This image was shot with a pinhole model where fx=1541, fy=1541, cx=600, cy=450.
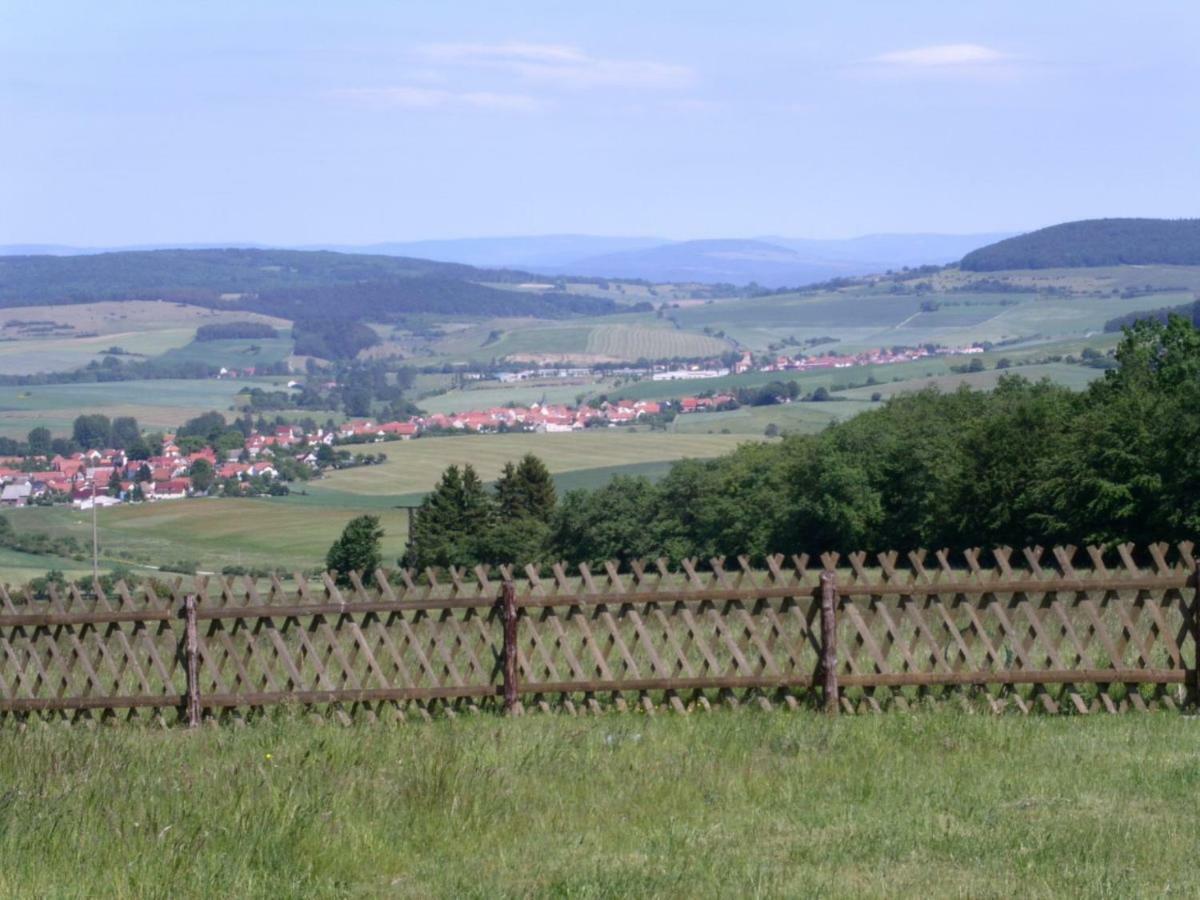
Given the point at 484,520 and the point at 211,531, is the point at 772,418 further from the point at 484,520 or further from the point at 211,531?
the point at 211,531

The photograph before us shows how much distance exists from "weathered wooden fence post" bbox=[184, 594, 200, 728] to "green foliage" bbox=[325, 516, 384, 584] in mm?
64178

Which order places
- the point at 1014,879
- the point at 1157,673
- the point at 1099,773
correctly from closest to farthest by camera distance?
1. the point at 1014,879
2. the point at 1099,773
3. the point at 1157,673

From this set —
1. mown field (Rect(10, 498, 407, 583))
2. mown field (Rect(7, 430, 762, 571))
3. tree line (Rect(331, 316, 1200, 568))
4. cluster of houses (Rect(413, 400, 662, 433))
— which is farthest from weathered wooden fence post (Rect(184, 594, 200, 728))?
cluster of houses (Rect(413, 400, 662, 433))

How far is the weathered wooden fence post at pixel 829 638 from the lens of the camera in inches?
469

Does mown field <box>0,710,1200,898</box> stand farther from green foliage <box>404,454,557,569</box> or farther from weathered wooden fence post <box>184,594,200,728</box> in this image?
green foliage <box>404,454,557,569</box>

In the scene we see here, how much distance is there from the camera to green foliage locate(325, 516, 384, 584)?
78.6m

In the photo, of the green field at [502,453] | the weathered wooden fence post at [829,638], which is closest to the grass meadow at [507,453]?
the green field at [502,453]

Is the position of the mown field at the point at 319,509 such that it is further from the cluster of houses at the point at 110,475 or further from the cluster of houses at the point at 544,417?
the cluster of houses at the point at 544,417

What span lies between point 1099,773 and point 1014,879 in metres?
2.48

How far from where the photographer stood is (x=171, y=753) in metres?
11.0

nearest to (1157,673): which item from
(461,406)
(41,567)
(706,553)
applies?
(706,553)

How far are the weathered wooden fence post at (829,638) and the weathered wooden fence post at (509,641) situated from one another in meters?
2.46

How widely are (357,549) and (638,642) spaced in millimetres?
68849

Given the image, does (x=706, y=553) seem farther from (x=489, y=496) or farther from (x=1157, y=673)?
(x=1157, y=673)
